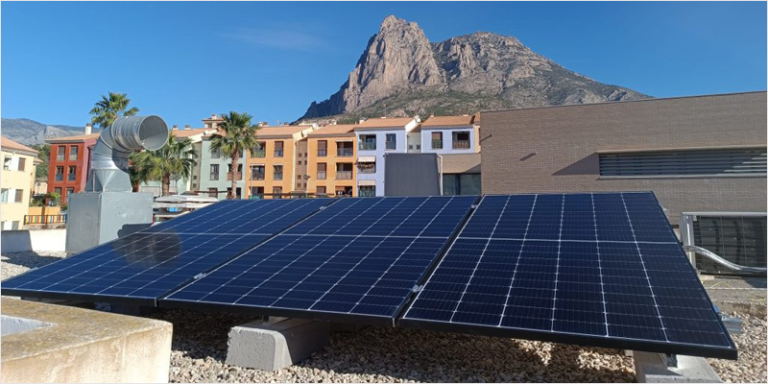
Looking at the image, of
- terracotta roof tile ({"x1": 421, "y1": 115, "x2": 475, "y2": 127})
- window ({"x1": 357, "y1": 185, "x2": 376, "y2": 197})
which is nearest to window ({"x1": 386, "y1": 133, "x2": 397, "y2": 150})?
terracotta roof tile ({"x1": 421, "y1": 115, "x2": 475, "y2": 127})

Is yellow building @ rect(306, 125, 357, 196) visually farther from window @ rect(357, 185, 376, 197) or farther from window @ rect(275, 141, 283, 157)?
window @ rect(275, 141, 283, 157)

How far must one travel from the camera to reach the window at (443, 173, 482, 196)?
91.5 feet

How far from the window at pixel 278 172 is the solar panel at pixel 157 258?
48.5 m

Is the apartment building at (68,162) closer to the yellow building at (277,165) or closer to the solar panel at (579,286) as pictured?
the yellow building at (277,165)

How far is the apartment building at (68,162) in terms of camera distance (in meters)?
62.1

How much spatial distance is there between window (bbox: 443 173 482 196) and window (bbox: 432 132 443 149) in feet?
87.1

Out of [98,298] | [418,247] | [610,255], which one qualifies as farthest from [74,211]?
[610,255]

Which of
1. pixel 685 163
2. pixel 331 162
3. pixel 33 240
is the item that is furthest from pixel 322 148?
pixel 685 163

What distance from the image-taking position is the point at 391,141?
56125 millimetres

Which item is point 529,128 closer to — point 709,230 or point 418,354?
point 709,230

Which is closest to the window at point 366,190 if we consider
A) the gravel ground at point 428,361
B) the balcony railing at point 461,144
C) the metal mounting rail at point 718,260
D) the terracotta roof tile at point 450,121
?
the terracotta roof tile at point 450,121

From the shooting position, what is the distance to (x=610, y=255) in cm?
648

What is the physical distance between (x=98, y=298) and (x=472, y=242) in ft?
20.8

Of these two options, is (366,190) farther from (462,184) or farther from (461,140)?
(462,184)
